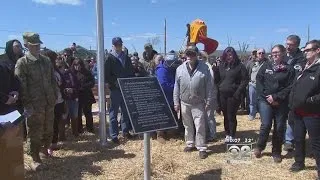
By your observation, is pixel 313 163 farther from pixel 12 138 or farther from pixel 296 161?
pixel 12 138

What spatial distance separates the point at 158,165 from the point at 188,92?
1444mm

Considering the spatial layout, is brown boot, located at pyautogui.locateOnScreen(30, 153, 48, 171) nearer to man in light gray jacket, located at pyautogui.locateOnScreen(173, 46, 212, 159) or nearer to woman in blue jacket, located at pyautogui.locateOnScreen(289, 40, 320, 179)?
man in light gray jacket, located at pyautogui.locateOnScreen(173, 46, 212, 159)

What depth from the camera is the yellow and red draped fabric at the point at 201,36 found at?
1080 centimetres

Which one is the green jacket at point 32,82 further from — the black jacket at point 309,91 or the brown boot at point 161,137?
the black jacket at point 309,91

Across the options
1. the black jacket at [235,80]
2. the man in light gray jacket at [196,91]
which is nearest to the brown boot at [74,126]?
the man in light gray jacket at [196,91]

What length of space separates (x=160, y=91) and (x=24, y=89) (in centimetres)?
207

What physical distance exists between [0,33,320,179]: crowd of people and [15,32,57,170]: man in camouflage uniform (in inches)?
0.6

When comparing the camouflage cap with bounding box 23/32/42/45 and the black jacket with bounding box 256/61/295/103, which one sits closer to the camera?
the camouflage cap with bounding box 23/32/42/45

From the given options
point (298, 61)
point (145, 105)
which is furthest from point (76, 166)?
point (298, 61)

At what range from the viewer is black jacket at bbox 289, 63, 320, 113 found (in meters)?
5.77

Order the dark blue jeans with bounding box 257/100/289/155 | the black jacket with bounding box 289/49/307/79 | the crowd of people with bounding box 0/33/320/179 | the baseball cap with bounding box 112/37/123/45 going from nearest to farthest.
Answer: the crowd of people with bounding box 0/33/320/179, the dark blue jeans with bounding box 257/100/289/155, the black jacket with bounding box 289/49/307/79, the baseball cap with bounding box 112/37/123/45

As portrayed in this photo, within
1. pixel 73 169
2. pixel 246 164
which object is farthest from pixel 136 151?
pixel 246 164

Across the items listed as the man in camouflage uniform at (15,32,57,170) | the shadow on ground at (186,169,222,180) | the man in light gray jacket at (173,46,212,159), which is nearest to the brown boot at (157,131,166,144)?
the man in light gray jacket at (173,46,212,159)

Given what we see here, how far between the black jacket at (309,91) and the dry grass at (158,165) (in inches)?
41.2
